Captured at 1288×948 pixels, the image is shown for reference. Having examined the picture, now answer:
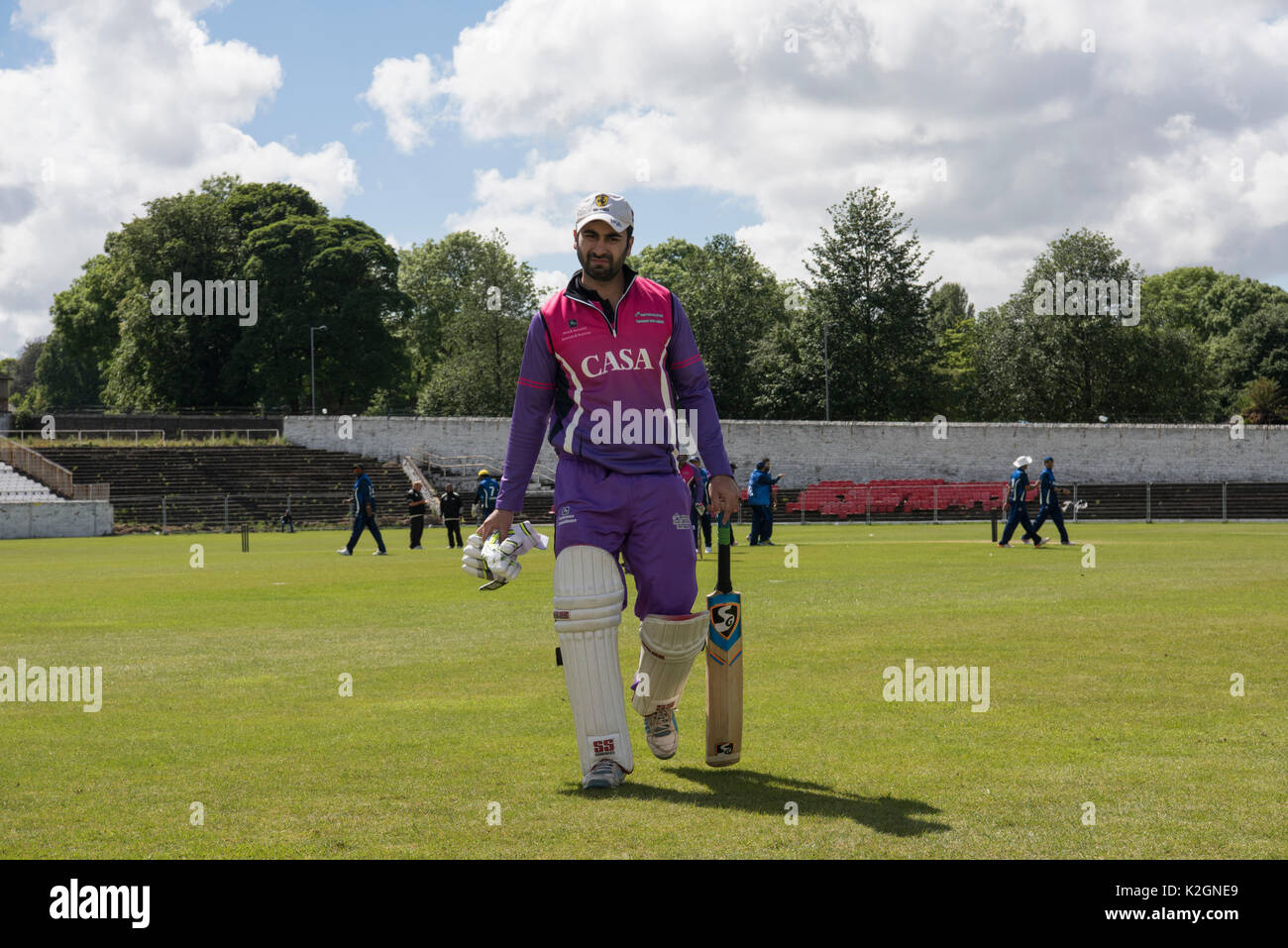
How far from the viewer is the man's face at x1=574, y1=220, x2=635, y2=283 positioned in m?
5.68

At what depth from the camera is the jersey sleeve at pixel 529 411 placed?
5.74 m

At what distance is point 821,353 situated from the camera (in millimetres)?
71875

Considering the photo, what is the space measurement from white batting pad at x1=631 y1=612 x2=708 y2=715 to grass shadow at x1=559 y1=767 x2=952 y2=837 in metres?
0.40

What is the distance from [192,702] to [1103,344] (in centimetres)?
7791

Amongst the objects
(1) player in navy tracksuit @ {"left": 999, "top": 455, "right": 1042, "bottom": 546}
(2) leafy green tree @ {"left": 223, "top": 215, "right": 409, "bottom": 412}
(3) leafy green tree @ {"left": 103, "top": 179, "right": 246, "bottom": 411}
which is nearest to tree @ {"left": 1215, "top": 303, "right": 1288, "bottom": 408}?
(2) leafy green tree @ {"left": 223, "top": 215, "right": 409, "bottom": 412}

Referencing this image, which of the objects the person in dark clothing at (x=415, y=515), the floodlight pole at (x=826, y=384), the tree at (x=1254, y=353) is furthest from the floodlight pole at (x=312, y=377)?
the tree at (x=1254, y=353)

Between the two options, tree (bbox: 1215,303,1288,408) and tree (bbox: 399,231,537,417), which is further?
tree (bbox: 1215,303,1288,408)

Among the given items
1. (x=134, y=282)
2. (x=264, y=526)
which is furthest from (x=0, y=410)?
(x=264, y=526)

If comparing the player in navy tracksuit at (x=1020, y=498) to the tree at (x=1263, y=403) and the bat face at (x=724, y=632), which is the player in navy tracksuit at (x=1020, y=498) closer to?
the bat face at (x=724, y=632)

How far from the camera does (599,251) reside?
5680 millimetres

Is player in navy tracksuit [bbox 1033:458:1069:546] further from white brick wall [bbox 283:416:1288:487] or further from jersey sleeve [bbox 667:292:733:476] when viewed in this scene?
white brick wall [bbox 283:416:1288:487]

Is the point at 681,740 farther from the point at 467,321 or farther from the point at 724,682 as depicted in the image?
the point at 467,321

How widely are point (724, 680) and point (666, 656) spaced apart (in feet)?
1.03
